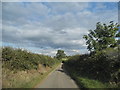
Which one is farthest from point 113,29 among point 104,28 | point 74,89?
point 74,89

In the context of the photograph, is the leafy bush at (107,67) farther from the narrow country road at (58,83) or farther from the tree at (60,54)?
the tree at (60,54)

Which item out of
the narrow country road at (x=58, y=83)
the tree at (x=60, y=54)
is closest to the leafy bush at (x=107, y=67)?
the narrow country road at (x=58, y=83)

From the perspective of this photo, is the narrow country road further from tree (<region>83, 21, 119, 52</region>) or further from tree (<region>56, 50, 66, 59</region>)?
tree (<region>56, 50, 66, 59</region>)

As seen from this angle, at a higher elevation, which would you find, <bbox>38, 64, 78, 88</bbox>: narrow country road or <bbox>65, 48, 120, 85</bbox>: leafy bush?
<bbox>65, 48, 120, 85</bbox>: leafy bush

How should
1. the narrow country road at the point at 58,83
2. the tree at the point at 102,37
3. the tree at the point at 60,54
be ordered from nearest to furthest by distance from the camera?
the narrow country road at the point at 58,83, the tree at the point at 102,37, the tree at the point at 60,54

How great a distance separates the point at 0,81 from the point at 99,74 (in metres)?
8.76

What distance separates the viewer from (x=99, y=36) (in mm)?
20188

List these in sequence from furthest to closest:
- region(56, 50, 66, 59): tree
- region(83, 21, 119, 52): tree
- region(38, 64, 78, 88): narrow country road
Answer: region(56, 50, 66, 59): tree → region(83, 21, 119, 52): tree → region(38, 64, 78, 88): narrow country road

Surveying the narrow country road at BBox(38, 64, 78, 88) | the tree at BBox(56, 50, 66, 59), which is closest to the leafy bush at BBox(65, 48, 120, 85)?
the narrow country road at BBox(38, 64, 78, 88)

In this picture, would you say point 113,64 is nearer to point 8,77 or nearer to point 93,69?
point 93,69

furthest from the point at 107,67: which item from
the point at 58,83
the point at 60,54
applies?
the point at 60,54

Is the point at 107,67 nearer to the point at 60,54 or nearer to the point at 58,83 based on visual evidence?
the point at 58,83

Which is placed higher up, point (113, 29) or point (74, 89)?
point (113, 29)

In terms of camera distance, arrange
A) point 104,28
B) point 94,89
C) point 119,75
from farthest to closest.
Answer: point 104,28 → point 119,75 → point 94,89
